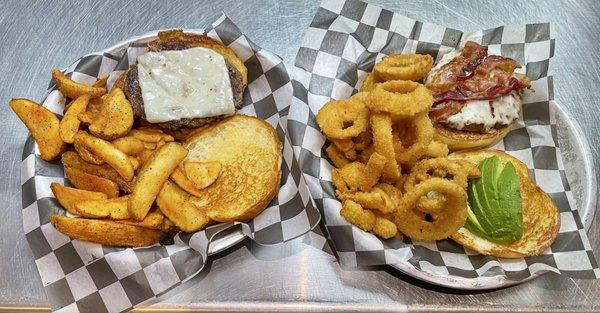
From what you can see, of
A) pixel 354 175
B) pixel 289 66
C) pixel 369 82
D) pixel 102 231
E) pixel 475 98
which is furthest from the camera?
pixel 289 66

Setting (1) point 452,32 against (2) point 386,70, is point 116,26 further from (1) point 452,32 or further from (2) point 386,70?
(1) point 452,32

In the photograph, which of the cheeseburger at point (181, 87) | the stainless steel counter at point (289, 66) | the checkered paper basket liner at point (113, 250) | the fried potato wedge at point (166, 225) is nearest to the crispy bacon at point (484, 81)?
the stainless steel counter at point (289, 66)

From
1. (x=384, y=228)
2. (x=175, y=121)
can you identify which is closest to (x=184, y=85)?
(x=175, y=121)

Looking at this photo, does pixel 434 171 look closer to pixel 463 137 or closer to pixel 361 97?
pixel 463 137

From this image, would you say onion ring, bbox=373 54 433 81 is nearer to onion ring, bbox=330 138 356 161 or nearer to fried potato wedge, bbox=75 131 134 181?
onion ring, bbox=330 138 356 161

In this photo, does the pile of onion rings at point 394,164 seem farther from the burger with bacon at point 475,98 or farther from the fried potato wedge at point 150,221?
the fried potato wedge at point 150,221

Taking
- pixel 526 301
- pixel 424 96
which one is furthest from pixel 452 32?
pixel 526 301

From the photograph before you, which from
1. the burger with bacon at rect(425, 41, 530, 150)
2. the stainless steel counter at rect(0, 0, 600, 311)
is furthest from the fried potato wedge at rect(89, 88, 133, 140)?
the burger with bacon at rect(425, 41, 530, 150)
